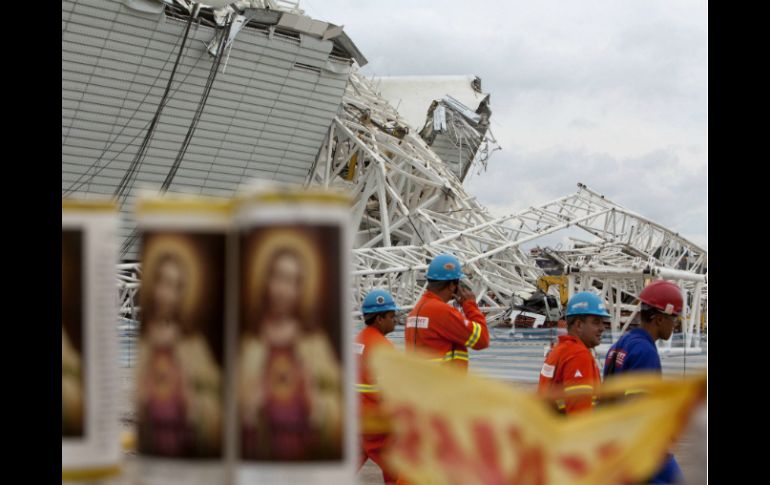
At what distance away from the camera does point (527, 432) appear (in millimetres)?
1599

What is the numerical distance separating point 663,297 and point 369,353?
1.44m

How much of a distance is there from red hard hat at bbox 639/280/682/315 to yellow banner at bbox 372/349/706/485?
2917mm

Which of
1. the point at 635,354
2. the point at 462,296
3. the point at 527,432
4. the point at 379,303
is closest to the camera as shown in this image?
the point at 527,432

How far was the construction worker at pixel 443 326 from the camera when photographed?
5410 mm

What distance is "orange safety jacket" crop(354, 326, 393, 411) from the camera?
203 inches

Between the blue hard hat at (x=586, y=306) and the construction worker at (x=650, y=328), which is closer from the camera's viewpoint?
the construction worker at (x=650, y=328)

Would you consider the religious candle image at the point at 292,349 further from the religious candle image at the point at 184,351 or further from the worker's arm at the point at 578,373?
the worker's arm at the point at 578,373

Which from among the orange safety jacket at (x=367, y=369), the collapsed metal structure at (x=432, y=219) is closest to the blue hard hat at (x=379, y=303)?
the orange safety jacket at (x=367, y=369)

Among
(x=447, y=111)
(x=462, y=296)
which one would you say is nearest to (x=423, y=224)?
(x=447, y=111)

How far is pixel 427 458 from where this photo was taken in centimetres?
170

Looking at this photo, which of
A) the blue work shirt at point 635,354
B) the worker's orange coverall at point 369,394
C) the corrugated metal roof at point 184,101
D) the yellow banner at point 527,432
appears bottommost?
the worker's orange coverall at point 369,394

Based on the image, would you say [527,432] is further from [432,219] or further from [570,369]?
[432,219]

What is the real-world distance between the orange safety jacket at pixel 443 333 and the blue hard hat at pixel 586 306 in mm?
538

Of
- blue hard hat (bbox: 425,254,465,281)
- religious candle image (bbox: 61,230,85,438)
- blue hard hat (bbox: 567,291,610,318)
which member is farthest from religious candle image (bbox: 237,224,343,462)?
blue hard hat (bbox: 425,254,465,281)
